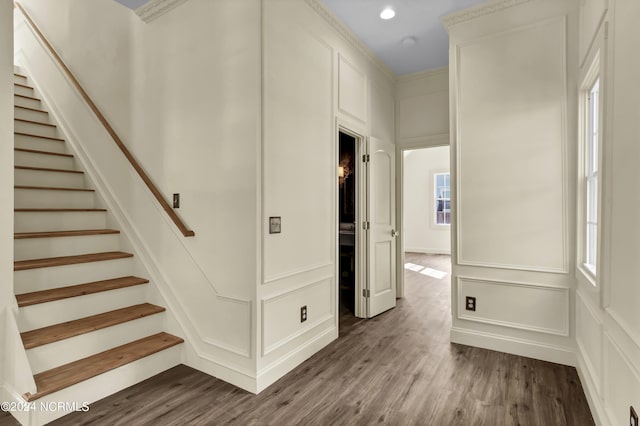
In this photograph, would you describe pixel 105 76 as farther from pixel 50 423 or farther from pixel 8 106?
pixel 50 423

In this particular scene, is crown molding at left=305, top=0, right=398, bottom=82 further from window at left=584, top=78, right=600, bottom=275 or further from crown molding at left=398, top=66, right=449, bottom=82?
window at left=584, top=78, right=600, bottom=275

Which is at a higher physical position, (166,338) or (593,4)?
(593,4)

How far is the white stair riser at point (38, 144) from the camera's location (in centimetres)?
348

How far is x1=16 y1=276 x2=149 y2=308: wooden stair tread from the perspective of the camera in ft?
7.20

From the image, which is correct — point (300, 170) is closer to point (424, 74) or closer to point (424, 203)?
point (424, 74)

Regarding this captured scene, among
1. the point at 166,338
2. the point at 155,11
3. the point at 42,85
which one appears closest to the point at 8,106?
the point at 155,11

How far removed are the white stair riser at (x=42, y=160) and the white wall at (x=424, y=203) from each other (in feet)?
25.0

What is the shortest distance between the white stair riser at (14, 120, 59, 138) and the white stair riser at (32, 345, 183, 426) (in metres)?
3.03

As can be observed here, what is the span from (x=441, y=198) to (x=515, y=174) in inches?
255

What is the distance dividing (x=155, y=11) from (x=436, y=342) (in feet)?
12.7

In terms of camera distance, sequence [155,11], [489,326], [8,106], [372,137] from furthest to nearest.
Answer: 1. [372,137]
2. [489,326]
3. [155,11]
4. [8,106]

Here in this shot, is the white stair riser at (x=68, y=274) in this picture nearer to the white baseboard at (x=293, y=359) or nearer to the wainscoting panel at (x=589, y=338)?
the white baseboard at (x=293, y=359)

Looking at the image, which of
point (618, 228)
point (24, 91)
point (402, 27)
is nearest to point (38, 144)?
point (24, 91)

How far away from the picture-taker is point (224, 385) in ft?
7.62
